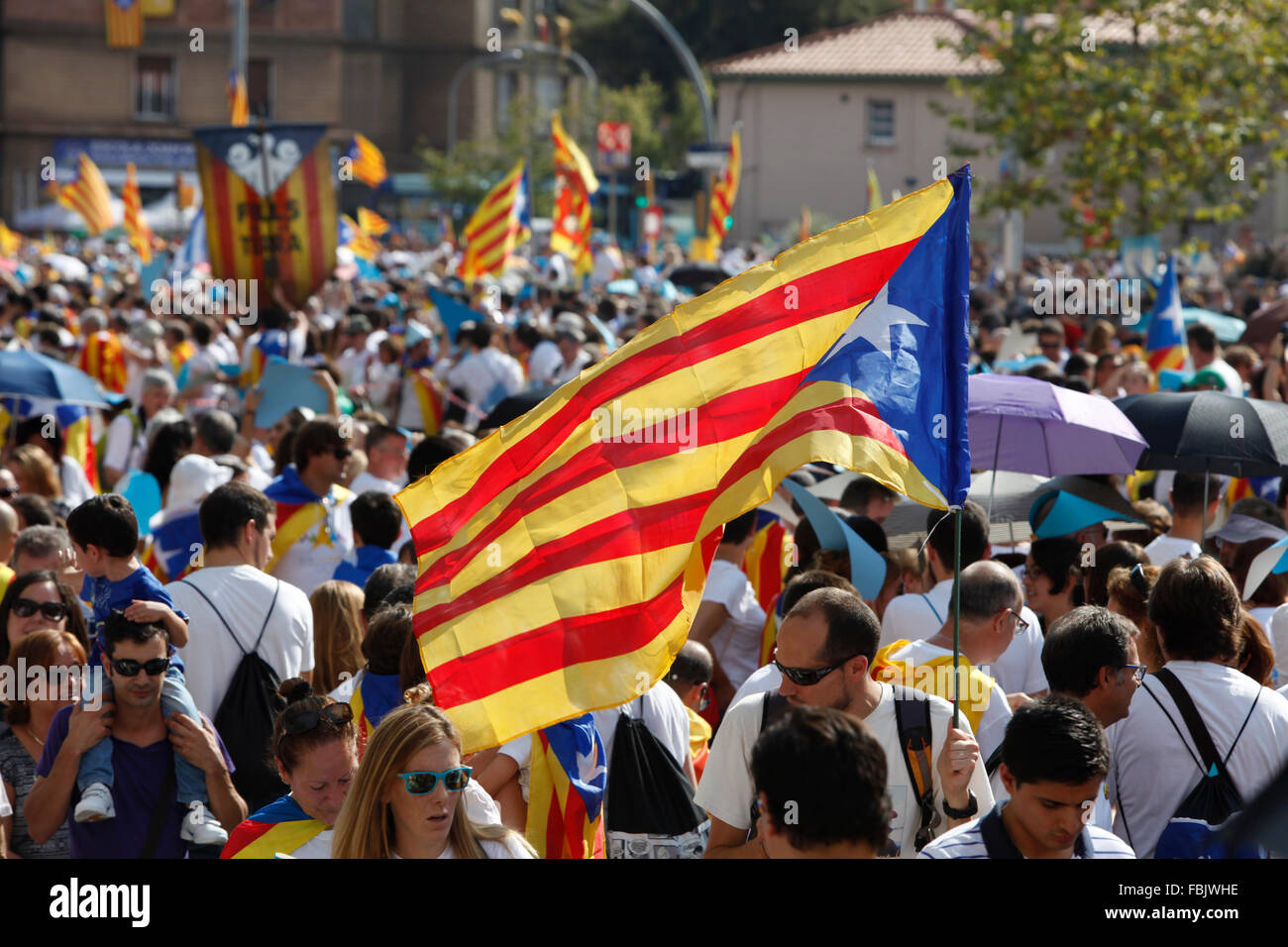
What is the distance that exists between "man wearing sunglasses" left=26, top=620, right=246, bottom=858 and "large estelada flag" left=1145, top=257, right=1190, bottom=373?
31.8 feet

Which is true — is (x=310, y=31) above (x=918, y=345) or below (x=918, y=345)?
above

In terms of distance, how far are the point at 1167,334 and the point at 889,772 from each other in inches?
377

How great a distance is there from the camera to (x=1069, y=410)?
7000mm

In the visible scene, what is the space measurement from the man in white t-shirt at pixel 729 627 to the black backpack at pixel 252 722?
1638 millimetres

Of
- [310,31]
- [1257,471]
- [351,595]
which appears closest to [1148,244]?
[1257,471]

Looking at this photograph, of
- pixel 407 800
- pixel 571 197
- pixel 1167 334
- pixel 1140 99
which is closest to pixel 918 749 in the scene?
pixel 407 800

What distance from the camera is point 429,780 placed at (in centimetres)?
369

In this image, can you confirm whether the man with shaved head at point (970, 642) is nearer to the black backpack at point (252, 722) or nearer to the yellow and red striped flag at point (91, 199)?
the black backpack at point (252, 722)

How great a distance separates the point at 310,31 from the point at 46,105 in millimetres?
10034

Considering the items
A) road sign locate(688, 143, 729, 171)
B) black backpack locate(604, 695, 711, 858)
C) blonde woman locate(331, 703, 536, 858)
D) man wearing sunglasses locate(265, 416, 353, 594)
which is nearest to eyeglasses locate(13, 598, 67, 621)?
man wearing sunglasses locate(265, 416, 353, 594)

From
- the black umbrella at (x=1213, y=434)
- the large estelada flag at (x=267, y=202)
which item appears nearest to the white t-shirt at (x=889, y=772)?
the black umbrella at (x=1213, y=434)

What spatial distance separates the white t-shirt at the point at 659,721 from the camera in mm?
4777

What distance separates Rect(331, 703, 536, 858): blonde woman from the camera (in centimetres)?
366

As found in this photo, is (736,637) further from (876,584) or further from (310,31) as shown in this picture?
(310,31)
